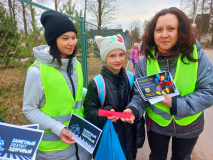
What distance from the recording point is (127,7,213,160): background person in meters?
1.27

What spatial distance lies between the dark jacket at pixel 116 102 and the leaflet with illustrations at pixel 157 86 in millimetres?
262

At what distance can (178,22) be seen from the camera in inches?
50.1

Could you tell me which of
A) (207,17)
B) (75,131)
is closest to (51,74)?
(75,131)

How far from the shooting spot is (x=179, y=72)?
4.31ft

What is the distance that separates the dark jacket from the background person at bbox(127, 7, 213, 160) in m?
0.15

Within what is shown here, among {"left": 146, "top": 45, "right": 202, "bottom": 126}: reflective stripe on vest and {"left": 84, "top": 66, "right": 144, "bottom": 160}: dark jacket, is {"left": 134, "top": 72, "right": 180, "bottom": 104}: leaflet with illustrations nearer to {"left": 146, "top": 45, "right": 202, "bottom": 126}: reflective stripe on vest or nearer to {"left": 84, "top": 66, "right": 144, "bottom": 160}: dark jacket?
{"left": 146, "top": 45, "right": 202, "bottom": 126}: reflective stripe on vest

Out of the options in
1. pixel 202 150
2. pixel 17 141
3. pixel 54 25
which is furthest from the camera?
pixel 202 150

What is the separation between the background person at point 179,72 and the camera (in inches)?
50.0

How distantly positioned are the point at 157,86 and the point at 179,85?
0.21 metres

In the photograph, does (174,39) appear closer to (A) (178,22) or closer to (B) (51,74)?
(A) (178,22)

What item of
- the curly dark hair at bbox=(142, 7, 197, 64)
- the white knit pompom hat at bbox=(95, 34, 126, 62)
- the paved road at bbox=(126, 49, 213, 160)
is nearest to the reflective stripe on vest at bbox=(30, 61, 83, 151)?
the white knit pompom hat at bbox=(95, 34, 126, 62)

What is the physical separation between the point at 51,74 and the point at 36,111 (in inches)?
13.0

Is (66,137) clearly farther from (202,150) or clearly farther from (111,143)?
(202,150)

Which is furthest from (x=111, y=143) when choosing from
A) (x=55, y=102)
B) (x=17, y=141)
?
(x=17, y=141)
